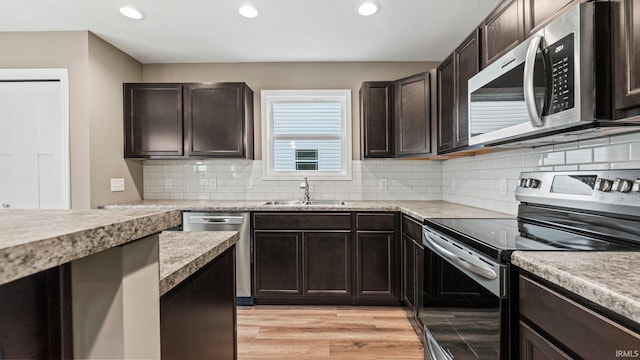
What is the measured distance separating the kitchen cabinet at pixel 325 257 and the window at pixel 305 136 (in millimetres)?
762

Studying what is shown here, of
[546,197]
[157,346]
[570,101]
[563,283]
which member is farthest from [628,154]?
[157,346]

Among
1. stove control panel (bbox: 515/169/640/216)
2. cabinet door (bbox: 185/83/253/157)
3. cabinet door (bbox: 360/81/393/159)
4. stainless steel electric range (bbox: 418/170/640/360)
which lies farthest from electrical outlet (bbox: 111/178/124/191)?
stove control panel (bbox: 515/169/640/216)

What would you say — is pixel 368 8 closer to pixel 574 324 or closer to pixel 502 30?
pixel 502 30

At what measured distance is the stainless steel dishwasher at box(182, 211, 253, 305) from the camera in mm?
2871

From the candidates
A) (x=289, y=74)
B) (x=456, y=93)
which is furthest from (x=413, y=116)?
(x=289, y=74)

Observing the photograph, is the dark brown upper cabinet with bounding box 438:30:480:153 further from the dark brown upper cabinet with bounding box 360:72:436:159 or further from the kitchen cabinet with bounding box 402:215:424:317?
the kitchen cabinet with bounding box 402:215:424:317

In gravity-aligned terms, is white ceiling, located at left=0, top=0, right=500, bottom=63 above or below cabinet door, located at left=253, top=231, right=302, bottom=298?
above

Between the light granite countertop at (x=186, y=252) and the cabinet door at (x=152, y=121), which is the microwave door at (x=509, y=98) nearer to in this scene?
the light granite countertop at (x=186, y=252)

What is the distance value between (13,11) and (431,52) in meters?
3.58

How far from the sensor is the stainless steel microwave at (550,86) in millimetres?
1134

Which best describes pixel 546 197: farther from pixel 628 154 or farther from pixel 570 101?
pixel 570 101

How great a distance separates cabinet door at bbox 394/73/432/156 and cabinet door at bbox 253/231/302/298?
130 centimetres

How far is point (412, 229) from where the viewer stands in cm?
247

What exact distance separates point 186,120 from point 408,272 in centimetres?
253
